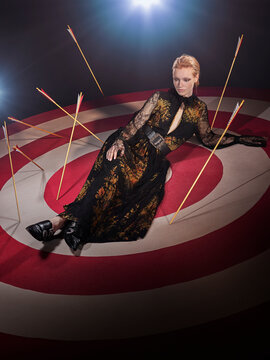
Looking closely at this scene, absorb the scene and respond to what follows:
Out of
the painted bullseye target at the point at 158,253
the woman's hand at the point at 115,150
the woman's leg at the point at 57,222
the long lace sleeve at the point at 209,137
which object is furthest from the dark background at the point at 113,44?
the woman's leg at the point at 57,222

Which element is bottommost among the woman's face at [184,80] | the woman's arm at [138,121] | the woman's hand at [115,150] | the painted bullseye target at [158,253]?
the painted bullseye target at [158,253]

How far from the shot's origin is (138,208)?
2.37 meters

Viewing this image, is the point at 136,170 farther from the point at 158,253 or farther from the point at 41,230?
the point at 41,230

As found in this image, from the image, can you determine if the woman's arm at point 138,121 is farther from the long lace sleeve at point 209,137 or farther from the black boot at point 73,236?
the black boot at point 73,236

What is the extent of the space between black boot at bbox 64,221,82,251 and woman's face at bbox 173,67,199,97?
4.47 ft

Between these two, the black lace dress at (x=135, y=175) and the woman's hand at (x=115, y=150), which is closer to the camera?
the black lace dress at (x=135, y=175)

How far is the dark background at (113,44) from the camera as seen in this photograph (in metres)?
5.18

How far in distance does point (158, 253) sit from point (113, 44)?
5.30 meters

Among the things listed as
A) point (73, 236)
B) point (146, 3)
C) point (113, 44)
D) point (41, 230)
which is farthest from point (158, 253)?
point (146, 3)

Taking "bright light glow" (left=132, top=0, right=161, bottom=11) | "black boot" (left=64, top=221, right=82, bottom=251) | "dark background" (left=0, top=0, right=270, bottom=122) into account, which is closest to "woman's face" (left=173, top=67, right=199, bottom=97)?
"black boot" (left=64, top=221, right=82, bottom=251)

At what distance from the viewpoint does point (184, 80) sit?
2492mm

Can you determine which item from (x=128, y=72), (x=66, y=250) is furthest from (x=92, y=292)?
(x=128, y=72)

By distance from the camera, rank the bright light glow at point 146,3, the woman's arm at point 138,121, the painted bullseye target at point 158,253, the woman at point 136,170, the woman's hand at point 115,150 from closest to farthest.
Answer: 1. the painted bullseye target at point 158,253
2. the woman at point 136,170
3. the woman's hand at point 115,150
4. the woman's arm at point 138,121
5. the bright light glow at point 146,3

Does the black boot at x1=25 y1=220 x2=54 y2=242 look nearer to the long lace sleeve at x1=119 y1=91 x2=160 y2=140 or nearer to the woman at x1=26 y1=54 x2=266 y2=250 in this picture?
the woman at x1=26 y1=54 x2=266 y2=250
